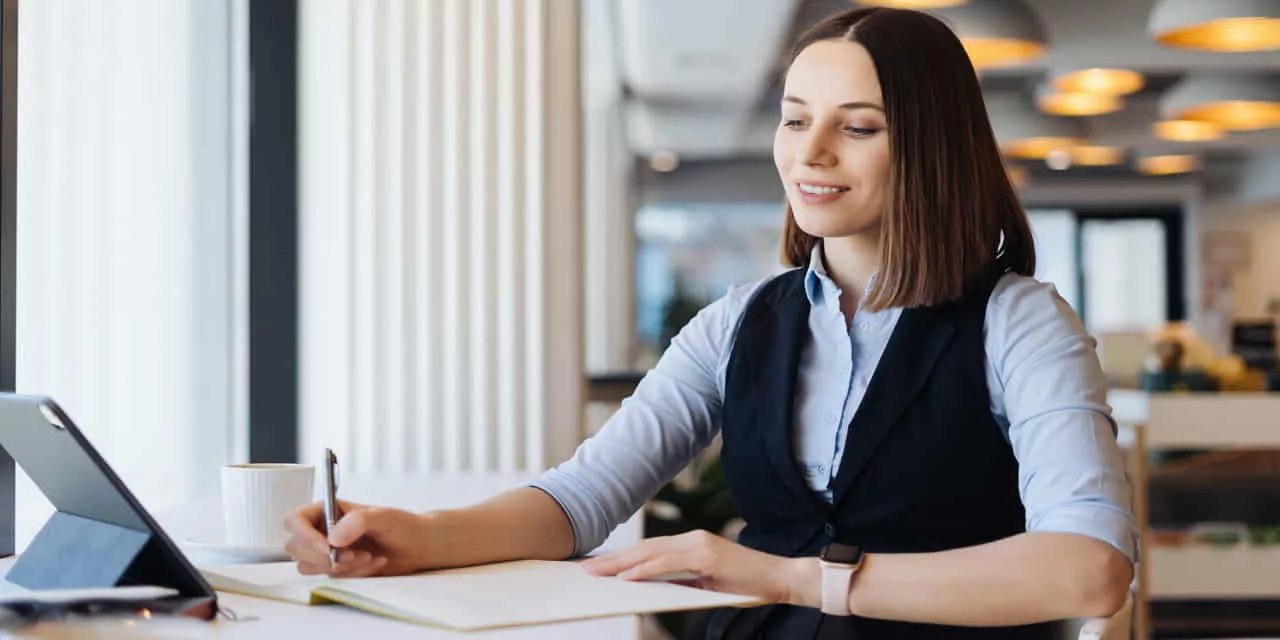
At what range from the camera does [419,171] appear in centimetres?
245

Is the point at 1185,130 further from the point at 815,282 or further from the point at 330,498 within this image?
the point at 330,498

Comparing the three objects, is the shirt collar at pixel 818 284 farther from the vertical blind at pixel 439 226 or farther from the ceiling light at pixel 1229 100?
the ceiling light at pixel 1229 100

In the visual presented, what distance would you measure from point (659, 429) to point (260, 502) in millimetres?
437

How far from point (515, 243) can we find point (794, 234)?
857 mm

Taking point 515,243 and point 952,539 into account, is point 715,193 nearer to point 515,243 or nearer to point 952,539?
point 515,243

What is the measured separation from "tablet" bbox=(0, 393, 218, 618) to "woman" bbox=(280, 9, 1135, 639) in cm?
18

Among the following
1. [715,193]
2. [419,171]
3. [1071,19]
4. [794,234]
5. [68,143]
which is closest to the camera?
[794,234]

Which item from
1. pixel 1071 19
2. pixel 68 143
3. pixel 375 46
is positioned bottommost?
pixel 68 143

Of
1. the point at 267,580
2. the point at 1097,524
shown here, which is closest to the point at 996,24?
the point at 1097,524

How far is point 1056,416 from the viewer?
134cm

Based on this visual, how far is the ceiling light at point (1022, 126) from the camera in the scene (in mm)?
8328

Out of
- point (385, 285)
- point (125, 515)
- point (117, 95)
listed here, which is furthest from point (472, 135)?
point (125, 515)

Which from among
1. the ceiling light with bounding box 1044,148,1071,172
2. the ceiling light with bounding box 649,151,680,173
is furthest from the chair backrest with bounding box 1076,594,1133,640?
the ceiling light with bounding box 649,151,680,173

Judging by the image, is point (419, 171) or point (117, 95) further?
point (419, 171)
